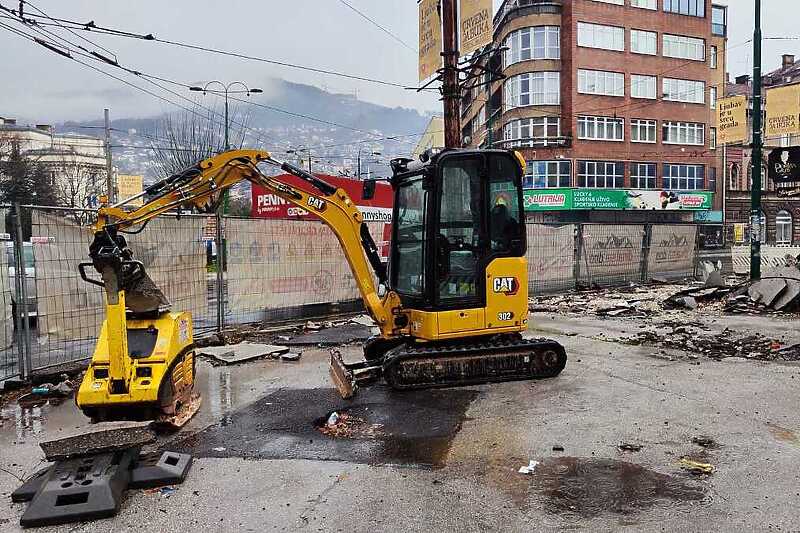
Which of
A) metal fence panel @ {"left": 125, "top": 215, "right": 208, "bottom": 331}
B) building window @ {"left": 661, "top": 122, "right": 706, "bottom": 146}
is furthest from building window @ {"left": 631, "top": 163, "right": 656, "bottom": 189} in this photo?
metal fence panel @ {"left": 125, "top": 215, "right": 208, "bottom": 331}

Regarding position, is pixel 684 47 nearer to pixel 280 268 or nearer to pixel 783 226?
pixel 783 226

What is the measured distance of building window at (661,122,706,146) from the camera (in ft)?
159

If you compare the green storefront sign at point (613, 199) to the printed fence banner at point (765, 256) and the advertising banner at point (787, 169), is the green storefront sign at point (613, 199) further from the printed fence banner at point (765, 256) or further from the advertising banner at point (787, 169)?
the advertising banner at point (787, 169)

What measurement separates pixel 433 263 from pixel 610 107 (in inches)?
1723

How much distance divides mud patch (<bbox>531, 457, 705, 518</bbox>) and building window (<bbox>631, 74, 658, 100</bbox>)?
47.4 meters

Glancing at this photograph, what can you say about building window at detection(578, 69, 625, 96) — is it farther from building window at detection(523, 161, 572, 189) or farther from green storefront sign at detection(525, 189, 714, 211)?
green storefront sign at detection(525, 189, 714, 211)

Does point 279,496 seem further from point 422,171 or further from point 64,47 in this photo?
point 64,47

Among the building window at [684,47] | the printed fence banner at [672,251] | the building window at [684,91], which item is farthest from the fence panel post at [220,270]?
the building window at [684,47]

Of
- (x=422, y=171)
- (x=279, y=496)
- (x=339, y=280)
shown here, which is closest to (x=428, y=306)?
(x=422, y=171)

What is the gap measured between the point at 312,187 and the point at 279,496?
177 inches

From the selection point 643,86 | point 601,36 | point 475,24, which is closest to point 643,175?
point 643,86

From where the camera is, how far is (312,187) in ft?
26.8

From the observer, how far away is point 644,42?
1868 inches

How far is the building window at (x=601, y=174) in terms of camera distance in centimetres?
4559
